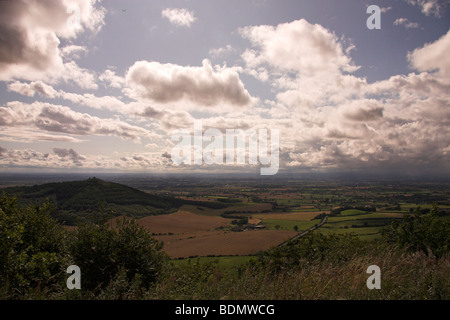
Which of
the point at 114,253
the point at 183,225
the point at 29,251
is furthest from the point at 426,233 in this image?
the point at 183,225

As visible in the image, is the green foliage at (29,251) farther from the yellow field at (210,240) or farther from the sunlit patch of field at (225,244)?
the sunlit patch of field at (225,244)

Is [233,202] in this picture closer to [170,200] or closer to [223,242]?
[170,200]

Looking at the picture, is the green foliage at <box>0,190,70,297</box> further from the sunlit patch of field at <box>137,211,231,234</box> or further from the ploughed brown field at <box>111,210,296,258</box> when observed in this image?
the sunlit patch of field at <box>137,211,231,234</box>

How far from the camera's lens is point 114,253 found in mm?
8656

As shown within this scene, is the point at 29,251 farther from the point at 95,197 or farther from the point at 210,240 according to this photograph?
the point at 95,197

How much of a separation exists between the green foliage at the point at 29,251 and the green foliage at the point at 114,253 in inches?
28.5

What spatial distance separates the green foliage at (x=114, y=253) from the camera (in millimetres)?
8193

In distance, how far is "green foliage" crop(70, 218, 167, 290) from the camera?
8193 mm

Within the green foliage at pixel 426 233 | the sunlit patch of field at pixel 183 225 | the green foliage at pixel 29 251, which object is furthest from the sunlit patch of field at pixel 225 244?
the green foliage at pixel 29 251

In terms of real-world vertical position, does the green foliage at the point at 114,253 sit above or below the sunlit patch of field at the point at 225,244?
above

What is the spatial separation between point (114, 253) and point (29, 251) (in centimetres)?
525

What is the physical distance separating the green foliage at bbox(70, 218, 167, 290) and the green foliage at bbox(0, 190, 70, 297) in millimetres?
724

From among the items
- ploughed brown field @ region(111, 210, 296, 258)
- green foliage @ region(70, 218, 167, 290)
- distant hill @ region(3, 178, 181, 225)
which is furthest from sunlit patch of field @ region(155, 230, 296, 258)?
distant hill @ region(3, 178, 181, 225)
